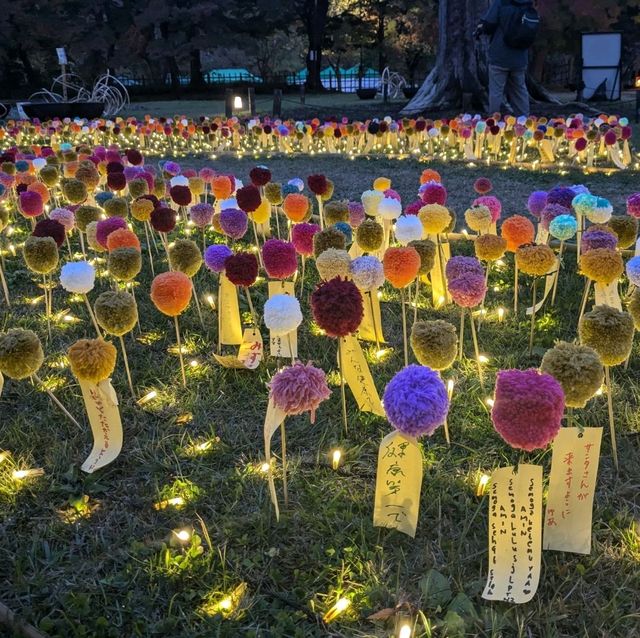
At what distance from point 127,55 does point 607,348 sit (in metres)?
27.3

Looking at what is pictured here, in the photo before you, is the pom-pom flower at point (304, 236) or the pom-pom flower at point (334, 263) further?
the pom-pom flower at point (304, 236)

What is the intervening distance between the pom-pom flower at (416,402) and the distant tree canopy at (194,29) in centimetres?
2302

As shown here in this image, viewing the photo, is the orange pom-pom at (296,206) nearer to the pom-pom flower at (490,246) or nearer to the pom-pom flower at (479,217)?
the pom-pom flower at (479,217)

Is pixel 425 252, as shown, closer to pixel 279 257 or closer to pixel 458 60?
pixel 279 257

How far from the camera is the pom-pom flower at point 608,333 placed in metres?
1.56

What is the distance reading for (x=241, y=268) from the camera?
2176 millimetres

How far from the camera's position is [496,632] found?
133 cm

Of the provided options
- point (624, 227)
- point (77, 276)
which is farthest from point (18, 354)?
point (624, 227)

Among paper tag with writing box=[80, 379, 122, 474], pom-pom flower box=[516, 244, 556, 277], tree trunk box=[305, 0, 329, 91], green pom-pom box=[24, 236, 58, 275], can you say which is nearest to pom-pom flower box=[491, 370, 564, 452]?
pom-pom flower box=[516, 244, 556, 277]

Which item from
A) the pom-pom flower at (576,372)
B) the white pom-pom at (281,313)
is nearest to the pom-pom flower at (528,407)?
the pom-pom flower at (576,372)

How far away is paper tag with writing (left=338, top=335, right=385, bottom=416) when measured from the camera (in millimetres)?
1973

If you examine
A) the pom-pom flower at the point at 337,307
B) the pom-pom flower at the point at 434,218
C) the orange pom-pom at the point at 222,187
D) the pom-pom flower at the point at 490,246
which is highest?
the pom-pom flower at the point at 337,307

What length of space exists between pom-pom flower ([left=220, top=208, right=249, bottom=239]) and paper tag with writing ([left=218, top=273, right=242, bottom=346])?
Result: 46 centimetres

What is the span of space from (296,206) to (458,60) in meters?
10.1
